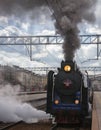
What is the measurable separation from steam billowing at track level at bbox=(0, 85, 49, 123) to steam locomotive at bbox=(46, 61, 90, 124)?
302 cm

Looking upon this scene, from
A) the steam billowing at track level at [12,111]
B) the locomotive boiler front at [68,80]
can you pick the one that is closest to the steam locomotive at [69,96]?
the locomotive boiler front at [68,80]

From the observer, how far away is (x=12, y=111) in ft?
61.5

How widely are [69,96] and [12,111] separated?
5474 millimetres

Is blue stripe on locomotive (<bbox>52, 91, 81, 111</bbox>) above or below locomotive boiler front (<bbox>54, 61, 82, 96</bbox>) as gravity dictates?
below

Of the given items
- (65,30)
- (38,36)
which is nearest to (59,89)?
(65,30)

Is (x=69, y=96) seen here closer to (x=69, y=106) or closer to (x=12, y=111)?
(x=69, y=106)

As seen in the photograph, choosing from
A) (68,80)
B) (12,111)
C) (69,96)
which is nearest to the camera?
(68,80)

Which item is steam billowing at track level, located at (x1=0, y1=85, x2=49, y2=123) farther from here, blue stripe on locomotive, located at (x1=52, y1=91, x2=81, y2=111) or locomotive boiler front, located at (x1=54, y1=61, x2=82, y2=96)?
locomotive boiler front, located at (x1=54, y1=61, x2=82, y2=96)

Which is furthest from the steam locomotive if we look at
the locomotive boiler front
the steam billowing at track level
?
the steam billowing at track level

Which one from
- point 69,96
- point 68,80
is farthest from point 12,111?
point 68,80

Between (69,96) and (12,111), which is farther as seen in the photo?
(12,111)

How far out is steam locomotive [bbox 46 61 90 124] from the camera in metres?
14.1

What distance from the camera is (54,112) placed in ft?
46.5

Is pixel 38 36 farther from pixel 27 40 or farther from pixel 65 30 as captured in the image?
pixel 65 30
